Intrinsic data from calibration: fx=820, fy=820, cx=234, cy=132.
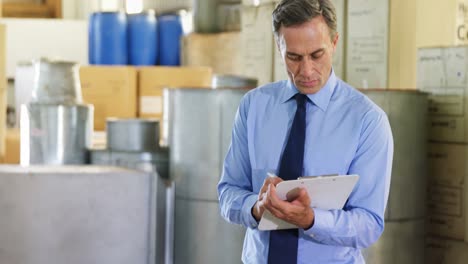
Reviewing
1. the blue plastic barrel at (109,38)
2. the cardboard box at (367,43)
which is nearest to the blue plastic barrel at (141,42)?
the blue plastic barrel at (109,38)

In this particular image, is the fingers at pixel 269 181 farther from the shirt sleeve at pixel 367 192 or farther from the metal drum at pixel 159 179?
the metal drum at pixel 159 179

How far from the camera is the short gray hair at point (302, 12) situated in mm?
1678

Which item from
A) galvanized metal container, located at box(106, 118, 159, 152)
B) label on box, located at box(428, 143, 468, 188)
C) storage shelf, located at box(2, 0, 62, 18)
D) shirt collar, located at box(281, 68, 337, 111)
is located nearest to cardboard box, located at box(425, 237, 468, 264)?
label on box, located at box(428, 143, 468, 188)

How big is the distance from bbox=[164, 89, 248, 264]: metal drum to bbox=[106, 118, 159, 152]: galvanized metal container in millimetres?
317

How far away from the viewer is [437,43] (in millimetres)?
3467

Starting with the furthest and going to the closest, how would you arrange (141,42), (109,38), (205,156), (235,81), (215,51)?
(141,42)
(109,38)
(215,51)
(235,81)
(205,156)

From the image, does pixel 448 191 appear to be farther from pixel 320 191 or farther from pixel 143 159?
pixel 320 191

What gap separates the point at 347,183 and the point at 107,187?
55.3 inches

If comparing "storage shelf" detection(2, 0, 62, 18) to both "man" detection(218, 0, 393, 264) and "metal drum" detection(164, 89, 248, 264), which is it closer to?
"metal drum" detection(164, 89, 248, 264)

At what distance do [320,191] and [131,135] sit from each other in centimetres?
244

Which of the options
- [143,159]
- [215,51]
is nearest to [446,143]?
[143,159]

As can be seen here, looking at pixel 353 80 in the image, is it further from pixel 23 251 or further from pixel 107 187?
pixel 23 251

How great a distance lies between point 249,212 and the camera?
1729mm

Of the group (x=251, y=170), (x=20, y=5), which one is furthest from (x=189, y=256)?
(x=20, y=5)
